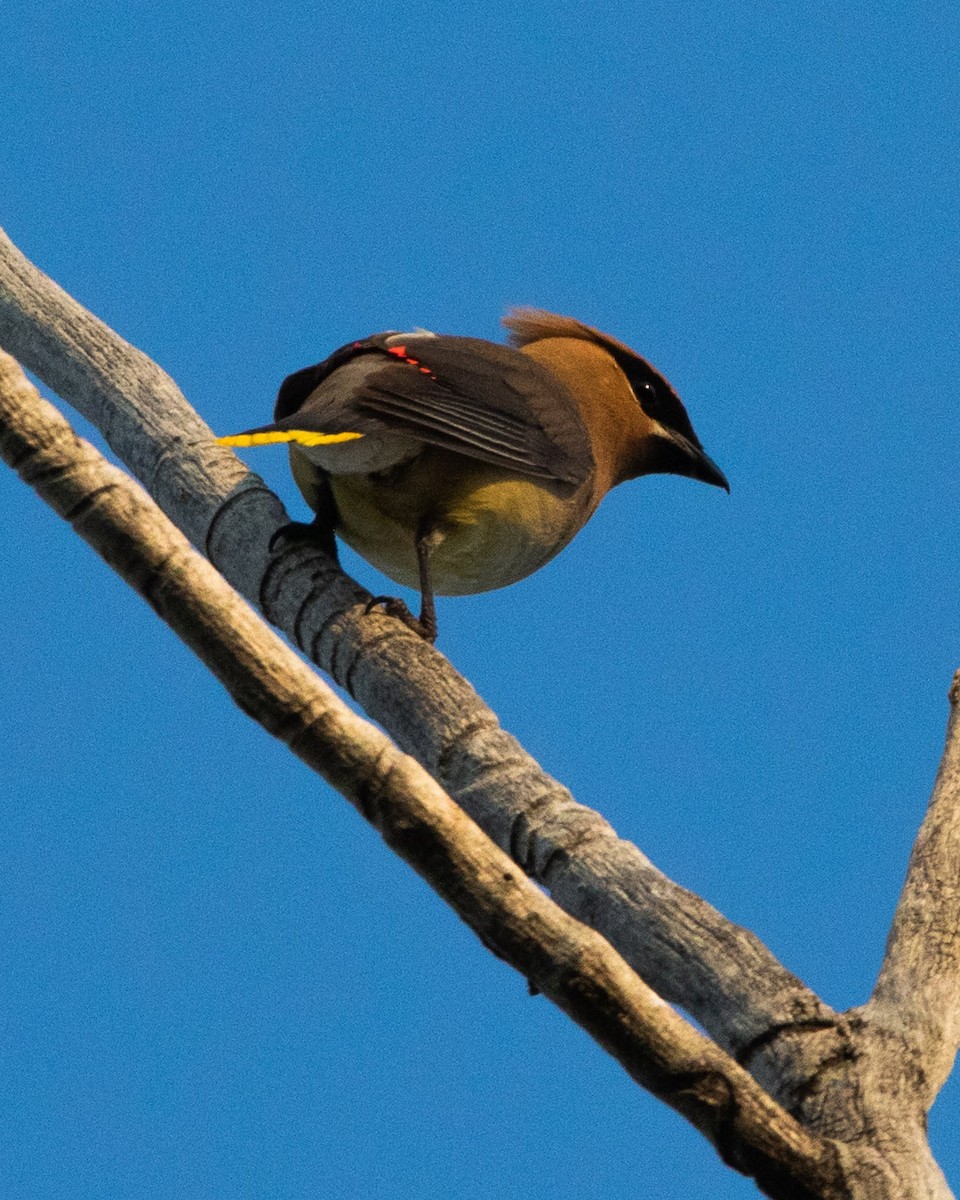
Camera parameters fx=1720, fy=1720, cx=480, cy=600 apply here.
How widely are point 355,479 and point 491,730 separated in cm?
89

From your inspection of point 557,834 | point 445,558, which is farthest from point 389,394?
point 557,834

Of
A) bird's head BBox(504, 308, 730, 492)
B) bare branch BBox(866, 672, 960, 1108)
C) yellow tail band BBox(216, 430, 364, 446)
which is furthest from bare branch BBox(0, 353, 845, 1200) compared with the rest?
bird's head BBox(504, 308, 730, 492)

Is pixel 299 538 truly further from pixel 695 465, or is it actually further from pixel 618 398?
pixel 695 465

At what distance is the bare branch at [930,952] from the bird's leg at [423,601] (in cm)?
116

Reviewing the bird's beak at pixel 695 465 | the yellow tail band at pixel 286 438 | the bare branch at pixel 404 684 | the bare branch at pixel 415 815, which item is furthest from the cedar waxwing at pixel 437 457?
the bare branch at pixel 415 815

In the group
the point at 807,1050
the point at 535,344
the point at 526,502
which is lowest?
the point at 807,1050

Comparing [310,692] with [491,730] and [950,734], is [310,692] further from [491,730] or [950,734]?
[950,734]

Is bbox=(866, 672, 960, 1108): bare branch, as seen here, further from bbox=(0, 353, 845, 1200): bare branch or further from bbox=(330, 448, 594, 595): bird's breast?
bbox=(330, 448, 594, 595): bird's breast

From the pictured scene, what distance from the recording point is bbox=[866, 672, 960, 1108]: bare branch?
9.59 feet

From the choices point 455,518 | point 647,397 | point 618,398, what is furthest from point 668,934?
point 647,397

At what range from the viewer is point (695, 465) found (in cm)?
536

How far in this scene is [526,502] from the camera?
14.2ft

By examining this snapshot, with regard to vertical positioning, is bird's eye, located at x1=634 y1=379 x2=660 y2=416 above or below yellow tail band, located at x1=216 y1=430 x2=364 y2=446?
above

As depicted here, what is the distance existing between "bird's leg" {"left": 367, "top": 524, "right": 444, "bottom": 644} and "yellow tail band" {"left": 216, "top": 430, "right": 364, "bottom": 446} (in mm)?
378
